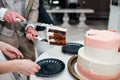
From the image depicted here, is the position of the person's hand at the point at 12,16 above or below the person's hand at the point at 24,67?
above

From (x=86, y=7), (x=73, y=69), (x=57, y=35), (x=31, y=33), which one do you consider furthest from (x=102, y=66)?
(x=86, y=7)

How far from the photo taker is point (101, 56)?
880 mm

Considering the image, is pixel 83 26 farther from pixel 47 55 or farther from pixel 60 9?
pixel 47 55

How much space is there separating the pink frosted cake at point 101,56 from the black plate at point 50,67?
0.19 meters

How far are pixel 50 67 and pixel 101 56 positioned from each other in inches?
13.9

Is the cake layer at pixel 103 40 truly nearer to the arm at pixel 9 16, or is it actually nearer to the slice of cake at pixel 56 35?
the slice of cake at pixel 56 35

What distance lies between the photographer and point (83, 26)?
194 inches

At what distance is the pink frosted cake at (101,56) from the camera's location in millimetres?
861

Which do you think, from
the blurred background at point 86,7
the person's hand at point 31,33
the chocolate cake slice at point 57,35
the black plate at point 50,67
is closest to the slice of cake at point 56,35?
the chocolate cake slice at point 57,35

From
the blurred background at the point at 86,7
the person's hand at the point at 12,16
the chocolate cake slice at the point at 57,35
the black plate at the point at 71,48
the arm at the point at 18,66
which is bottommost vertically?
the blurred background at the point at 86,7

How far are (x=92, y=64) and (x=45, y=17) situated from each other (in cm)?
110

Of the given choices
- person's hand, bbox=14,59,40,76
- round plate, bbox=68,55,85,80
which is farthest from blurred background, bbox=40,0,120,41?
person's hand, bbox=14,59,40,76

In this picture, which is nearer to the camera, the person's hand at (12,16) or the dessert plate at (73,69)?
the dessert plate at (73,69)

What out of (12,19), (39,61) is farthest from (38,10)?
(39,61)
